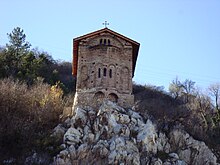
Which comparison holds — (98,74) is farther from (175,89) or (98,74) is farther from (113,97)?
(175,89)

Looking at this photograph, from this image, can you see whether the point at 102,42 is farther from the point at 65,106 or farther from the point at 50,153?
the point at 50,153

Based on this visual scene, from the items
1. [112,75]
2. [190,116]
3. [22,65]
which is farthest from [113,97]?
[22,65]

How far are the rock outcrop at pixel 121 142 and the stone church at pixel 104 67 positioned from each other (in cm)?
185

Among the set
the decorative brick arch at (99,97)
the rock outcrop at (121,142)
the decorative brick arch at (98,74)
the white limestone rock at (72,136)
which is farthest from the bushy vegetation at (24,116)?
the decorative brick arch at (98,74)

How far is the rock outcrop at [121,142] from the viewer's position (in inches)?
1002

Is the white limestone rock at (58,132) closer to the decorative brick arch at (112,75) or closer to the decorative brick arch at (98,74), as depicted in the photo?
the decorative brick arch at (98,74)

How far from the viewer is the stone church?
102 feet

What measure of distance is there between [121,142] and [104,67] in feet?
25.5

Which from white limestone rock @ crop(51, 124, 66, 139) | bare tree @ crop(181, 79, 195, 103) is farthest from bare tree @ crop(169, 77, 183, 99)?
white limestone rock @ crop(51, 124, 66, 139)

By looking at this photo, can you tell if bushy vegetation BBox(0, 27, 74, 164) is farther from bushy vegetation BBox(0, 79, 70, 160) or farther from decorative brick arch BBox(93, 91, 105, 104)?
decorative brick arch BBox(93, 91, 105, 104)

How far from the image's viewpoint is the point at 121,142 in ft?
86.2

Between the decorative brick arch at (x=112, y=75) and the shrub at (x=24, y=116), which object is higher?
the decorative brick arch at (x=112, y=75)

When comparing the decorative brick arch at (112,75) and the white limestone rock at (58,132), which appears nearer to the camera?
the white limestone rock at (58,132)

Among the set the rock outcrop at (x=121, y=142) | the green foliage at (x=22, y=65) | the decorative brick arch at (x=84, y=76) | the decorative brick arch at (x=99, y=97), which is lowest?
the rock outcrop at (x=121, y=142)
